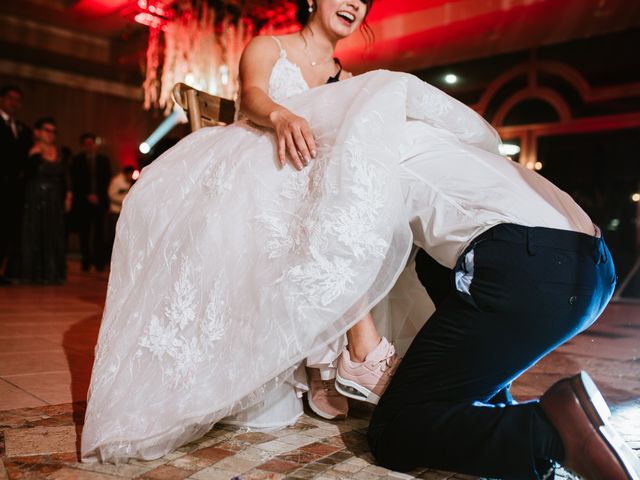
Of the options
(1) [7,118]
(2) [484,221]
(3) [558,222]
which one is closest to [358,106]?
(2) [484,221]

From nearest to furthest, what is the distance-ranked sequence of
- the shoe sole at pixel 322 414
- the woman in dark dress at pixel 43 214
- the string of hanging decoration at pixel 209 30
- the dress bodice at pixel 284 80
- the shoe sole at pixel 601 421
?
the shoe sole at pixel 601 421 < the shoe sole at pixel 322 414 < the dress bodice at pixel 284 80 < the woman in dark dress at pixel 43 214 < the string of hanging decoration at pixel 209 30

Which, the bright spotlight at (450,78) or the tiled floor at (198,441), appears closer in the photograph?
the tiled floor at (198,441)

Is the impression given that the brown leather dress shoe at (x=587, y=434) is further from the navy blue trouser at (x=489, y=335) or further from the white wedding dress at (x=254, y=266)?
the white wedding dress at (x=254, y=266)

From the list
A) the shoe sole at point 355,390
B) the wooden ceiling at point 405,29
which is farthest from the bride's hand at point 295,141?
the wooden ceiling at point 405,29

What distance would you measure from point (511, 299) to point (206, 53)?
6.93 meters

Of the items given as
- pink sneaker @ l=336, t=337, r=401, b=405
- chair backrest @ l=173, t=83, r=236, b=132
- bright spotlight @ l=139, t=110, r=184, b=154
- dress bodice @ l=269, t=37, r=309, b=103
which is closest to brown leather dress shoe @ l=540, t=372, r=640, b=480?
pink sneaker @ l=336, t=337, r=401, b=405

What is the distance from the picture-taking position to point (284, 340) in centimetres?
124

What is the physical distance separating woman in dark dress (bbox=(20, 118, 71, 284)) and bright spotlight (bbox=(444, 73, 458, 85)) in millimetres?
5886

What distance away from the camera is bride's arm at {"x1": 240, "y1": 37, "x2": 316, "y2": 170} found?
1.37 metres

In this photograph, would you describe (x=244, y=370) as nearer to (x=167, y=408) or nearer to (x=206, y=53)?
(x=167, y=408)

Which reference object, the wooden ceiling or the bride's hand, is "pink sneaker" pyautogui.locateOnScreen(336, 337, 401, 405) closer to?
the bride's hand

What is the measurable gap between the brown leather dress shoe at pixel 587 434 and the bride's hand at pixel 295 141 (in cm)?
72

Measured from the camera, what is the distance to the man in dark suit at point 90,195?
7.47 metres

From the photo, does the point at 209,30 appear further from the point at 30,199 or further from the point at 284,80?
the point at 284,80
